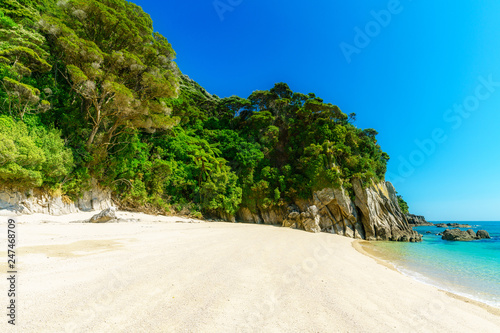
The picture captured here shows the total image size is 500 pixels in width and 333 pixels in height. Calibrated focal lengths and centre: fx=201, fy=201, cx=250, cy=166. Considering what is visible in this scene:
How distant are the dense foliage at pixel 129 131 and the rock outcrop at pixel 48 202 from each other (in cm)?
59

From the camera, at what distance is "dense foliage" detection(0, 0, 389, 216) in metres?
11.7

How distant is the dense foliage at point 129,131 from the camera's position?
11678mm

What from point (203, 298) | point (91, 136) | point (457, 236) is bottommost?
point (457, 236)

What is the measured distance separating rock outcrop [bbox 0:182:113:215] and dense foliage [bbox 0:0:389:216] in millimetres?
591

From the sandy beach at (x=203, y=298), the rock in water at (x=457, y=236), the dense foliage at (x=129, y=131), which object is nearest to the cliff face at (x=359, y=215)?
the dense foliage at (x=129, y=131)

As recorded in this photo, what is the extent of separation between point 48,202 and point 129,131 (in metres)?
7.35

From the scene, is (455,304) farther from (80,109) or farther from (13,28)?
(13,28)

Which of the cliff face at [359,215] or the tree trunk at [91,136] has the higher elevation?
the tree trunk at [91,136]

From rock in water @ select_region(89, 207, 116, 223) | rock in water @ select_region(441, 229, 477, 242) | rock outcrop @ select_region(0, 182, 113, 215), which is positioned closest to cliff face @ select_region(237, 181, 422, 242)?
rock in water @ select_region(441, 229, 477, 242)

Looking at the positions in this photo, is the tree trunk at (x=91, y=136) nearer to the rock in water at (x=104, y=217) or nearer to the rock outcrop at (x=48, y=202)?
the rock outcrop at (x=48, y=202)

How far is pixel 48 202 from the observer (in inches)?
472

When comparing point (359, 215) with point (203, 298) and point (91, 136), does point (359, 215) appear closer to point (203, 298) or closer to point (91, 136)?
point (203, 298)

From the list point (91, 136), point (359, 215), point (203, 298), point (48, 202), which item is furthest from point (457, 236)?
point (48, 202)

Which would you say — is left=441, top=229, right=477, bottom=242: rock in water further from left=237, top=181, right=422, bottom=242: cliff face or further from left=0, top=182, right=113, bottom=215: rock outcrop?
left=0, top=182, right=113, bottom=215: rock outcrop
